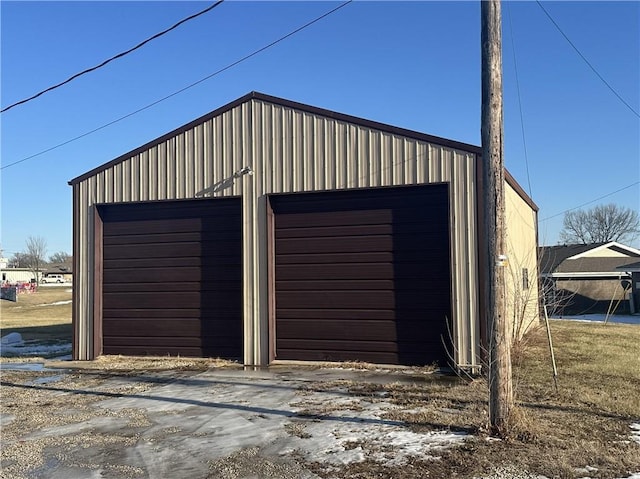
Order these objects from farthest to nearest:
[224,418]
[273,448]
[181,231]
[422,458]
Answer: [181,231], [224,418], [273,448], [422,458]

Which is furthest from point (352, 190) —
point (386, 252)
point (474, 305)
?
point (474, 305)

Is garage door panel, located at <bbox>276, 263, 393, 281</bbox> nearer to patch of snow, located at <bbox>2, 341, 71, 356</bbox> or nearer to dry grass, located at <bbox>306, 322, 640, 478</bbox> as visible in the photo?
dry grass, located at <bbox>306, 322, 640, 478</bbox>

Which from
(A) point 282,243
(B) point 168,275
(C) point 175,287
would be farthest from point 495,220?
(B) point 168,275

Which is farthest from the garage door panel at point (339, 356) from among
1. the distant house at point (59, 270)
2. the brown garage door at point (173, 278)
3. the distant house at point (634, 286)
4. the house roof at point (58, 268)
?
the house roof at point (58, 268)

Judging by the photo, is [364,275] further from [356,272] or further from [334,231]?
[334,231]

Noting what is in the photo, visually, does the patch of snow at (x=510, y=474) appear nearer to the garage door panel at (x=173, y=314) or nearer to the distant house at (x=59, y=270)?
the garage door panel at (x=173, y=314)

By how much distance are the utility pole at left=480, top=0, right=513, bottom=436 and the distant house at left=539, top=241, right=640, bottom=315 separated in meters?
23.9

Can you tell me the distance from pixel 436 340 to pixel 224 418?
4.78m

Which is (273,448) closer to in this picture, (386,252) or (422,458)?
(422,458)

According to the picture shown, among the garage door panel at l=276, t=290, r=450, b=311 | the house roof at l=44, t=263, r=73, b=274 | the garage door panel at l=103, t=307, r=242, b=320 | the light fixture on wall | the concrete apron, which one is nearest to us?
the concrete apron

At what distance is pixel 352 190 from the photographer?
1134cm

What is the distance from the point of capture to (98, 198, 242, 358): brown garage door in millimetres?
12258

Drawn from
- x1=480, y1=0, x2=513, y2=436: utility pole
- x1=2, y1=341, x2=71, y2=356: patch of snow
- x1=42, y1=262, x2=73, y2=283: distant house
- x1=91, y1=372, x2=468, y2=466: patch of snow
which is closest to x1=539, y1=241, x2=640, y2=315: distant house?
x1=2, y1=341, x2=71, y2=356: patch of snow

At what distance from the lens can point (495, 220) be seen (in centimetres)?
622
